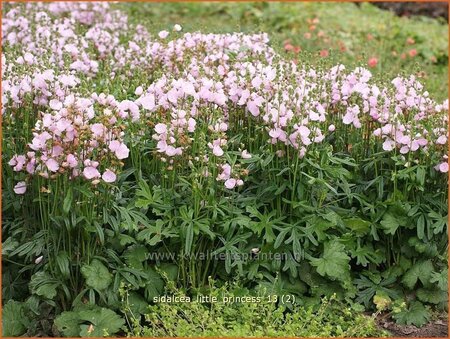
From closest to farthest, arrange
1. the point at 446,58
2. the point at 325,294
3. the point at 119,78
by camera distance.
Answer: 1. the point at 325,294
2. the point at 119,78
3. the point at 446,58

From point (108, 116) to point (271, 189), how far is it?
962 millimetres

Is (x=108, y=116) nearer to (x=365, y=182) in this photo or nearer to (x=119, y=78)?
(x=119, y=78)

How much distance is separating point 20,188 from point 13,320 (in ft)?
2.22

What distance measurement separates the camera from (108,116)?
11.7ft

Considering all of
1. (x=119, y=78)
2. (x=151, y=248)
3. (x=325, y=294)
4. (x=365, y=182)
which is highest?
(x=119, y=78)

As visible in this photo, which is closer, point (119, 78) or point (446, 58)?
point (119, 78)

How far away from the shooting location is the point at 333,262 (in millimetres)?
3973

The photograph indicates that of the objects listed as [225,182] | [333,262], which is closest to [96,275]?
[225,182]

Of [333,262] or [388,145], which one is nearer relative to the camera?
[333,262]

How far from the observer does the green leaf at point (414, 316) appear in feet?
13.2

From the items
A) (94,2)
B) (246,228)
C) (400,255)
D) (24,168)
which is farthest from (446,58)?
(24,168)

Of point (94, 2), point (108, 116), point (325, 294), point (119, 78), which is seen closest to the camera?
point (108, 116)

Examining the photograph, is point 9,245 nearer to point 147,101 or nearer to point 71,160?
point 71,160

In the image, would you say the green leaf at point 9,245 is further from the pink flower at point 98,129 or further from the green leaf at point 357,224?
the green leaf at point 357,224
